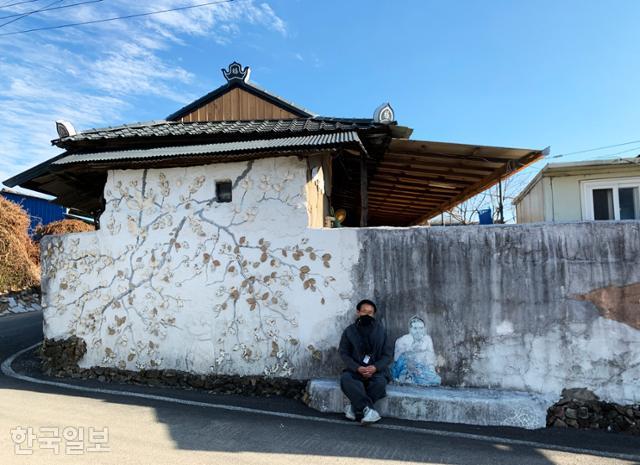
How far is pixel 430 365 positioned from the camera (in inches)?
224

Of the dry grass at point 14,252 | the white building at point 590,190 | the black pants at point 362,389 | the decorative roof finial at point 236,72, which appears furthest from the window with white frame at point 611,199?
the dry grass at point 14,252

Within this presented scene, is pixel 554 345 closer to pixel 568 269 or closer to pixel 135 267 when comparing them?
pixel 568 269

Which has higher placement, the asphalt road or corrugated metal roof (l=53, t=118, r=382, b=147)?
corrugated metal roof (l=53, t=118, r=382, b=147)

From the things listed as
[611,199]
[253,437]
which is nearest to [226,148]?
[253,437]

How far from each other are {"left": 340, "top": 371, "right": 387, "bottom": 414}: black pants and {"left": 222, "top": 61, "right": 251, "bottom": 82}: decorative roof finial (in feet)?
33.6

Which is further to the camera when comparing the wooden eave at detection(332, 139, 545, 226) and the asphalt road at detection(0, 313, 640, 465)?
the wooden eave at detection(332, 139, 545, 226)

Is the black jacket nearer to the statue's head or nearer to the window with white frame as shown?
the statue's head

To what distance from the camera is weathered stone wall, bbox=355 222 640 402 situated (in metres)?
5.26

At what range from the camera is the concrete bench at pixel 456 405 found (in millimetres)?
5008

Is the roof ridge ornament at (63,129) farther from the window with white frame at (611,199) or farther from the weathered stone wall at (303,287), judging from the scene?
the window with white frame at (611,199)

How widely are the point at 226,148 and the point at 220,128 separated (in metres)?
1.41

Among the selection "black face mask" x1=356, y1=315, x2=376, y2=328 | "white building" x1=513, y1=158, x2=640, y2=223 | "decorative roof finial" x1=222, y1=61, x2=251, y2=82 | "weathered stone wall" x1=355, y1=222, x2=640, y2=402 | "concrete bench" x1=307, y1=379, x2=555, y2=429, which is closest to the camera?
"concrete bench" x1=307, y1=379, x2=555, y2=429

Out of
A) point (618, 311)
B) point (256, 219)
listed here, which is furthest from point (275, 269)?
point (618, 311)

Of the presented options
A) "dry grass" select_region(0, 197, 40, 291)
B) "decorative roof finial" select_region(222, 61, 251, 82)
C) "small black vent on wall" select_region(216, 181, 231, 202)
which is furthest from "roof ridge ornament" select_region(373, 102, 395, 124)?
"dry grass" select_region(0, 197, 40, 291)
